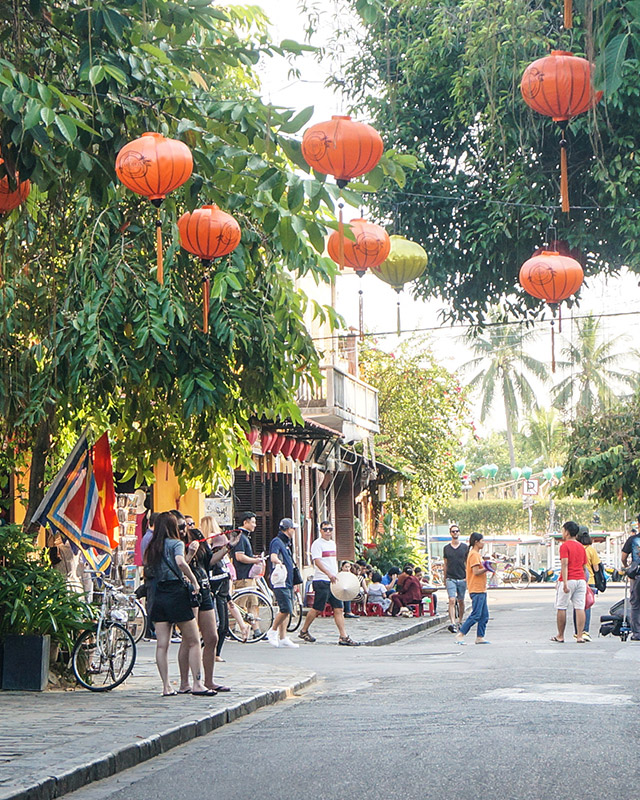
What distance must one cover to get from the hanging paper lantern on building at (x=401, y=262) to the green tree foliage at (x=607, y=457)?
68.7ft

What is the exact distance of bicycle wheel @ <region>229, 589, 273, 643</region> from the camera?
64.6ft

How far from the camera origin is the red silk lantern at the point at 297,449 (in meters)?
26.3

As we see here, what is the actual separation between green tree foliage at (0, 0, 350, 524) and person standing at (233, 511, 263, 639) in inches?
159

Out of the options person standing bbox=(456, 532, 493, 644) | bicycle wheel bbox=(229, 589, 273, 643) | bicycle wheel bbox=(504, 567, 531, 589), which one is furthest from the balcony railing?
bicycle wheel bbox=(504, 567, 531, 589)

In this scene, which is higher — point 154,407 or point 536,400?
point 536,400

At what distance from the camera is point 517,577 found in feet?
185

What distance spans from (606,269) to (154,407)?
17.2ft

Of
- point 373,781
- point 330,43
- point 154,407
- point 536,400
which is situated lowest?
point 373,781

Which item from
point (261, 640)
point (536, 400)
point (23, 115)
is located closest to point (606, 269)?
point (23, 115)

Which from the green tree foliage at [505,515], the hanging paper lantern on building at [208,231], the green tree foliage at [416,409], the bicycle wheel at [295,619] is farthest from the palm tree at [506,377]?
the hanging paper lantern on building at [208,231]

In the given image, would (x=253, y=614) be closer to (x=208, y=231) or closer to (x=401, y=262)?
(x=401, y=262)

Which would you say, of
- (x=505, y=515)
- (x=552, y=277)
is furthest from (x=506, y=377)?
(x=552, y=277)

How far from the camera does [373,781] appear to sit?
742cm

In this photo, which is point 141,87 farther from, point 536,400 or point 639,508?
point 536,400
